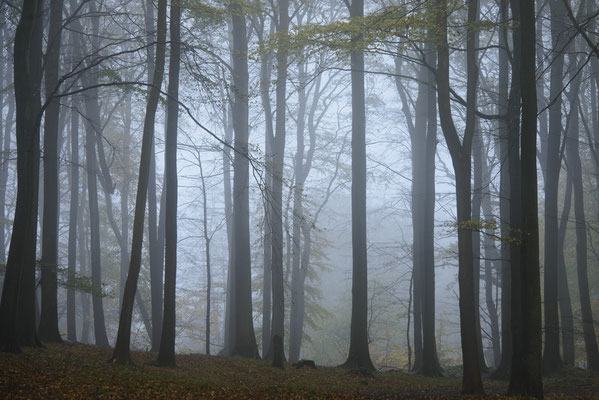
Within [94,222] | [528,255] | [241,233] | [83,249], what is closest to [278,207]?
[241,233]

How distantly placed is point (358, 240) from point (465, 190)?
4.69 meters

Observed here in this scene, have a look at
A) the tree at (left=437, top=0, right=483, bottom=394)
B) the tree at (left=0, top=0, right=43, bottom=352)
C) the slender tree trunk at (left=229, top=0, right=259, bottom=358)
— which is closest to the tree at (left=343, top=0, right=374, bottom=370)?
the slender tree trunk at (left=229, top=0, right=259, bottom=358)

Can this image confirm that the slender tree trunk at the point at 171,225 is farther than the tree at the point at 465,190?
Yes

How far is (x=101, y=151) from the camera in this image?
18203 mm

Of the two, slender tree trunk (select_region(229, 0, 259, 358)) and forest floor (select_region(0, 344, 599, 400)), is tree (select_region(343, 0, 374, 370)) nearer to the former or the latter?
forest floor (select_region(0, 344, 599, 400))

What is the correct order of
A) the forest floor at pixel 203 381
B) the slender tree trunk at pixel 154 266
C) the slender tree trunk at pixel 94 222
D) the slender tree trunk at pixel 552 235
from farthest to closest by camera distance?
the slender tree trunk at pixel 94 222, the slender tree trunk at pixel 154 266, the slender tree trunk at pixel 552 235, the forest floor at pixel 203 381

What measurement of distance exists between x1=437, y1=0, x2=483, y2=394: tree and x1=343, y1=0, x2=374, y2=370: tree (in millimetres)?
3270

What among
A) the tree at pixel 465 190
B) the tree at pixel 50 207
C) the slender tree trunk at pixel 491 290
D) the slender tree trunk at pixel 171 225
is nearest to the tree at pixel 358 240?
the tree at pixel 465 190

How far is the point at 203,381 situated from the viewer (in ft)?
29.4

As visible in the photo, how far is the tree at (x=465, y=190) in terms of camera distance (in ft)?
29.5

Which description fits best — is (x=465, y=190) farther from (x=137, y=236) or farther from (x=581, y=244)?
(x=581, y=244)

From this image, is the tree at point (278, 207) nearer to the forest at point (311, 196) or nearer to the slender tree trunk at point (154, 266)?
the forest at point (311, 196)

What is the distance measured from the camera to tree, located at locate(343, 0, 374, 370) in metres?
13.2

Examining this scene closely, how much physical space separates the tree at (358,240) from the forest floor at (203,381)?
0.77 m
